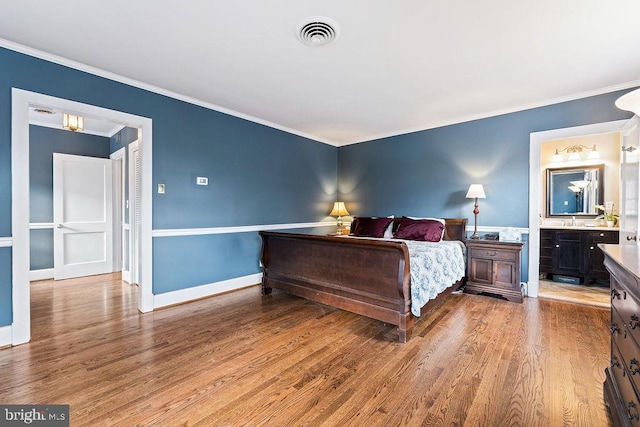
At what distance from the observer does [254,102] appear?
3.73m

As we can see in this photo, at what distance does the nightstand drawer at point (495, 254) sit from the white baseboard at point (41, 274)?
6.48 metres

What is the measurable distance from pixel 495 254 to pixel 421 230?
0.96 metres

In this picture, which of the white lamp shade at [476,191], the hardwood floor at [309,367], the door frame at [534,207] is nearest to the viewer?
the hardwood floor at [309,367]

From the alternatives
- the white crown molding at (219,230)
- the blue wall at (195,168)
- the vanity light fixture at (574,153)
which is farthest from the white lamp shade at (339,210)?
the vanity light fixture at (574,153)

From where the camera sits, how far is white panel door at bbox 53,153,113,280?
4672 mm

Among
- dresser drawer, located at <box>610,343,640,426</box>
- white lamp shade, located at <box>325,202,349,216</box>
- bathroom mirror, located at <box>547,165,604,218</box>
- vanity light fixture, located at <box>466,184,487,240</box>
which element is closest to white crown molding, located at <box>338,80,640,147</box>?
vanity light fixture, located at <box>466,184,487,240</box>

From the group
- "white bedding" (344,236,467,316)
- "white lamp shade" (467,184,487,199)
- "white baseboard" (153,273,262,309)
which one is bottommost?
"white baseboard" (153,273,262,309)

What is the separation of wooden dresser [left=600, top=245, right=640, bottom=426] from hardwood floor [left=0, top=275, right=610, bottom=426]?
0.73ft

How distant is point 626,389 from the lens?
51.4 inches

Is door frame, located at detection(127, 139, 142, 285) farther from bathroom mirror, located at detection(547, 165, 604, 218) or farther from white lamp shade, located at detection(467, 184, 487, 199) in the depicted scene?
bathroom mirror, located at detection(547, 165, 604, 218)

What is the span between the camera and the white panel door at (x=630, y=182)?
2.56 meters

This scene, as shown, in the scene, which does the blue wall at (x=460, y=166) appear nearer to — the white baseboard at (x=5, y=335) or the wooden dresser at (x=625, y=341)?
the wooden dresser at (x=625, y=341)

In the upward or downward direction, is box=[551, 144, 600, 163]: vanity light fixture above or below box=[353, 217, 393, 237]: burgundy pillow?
above

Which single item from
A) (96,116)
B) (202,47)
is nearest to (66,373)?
(96,116)
